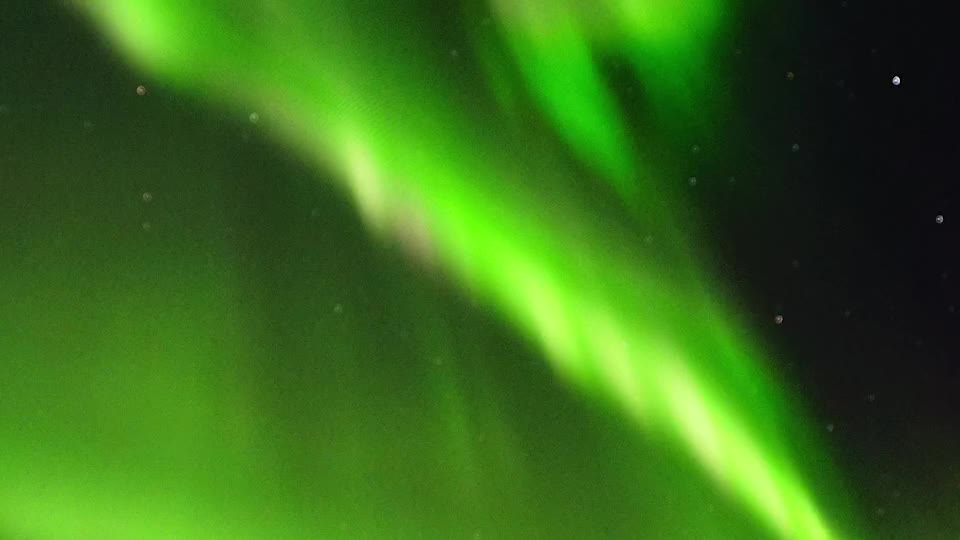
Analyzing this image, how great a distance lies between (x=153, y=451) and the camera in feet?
1.72

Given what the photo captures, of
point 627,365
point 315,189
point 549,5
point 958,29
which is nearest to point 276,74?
point 315,189

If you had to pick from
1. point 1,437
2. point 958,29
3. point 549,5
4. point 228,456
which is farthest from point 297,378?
point 958,29

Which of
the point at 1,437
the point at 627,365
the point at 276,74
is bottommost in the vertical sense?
the point at 1,437

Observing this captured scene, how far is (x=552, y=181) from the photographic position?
572 millimetres

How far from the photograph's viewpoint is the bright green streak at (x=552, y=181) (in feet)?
1.82

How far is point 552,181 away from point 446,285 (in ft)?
0.31

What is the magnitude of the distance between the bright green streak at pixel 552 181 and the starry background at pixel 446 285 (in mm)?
22

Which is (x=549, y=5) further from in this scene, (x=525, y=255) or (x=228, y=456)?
(x=228, y=456)

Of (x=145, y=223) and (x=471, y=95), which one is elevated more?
(x=471, y=95)

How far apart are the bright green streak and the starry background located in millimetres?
22

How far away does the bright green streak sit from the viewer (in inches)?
21.8

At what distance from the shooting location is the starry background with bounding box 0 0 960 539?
20.5 inches

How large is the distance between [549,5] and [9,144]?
0.34 meters

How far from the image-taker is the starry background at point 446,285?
521 mm
